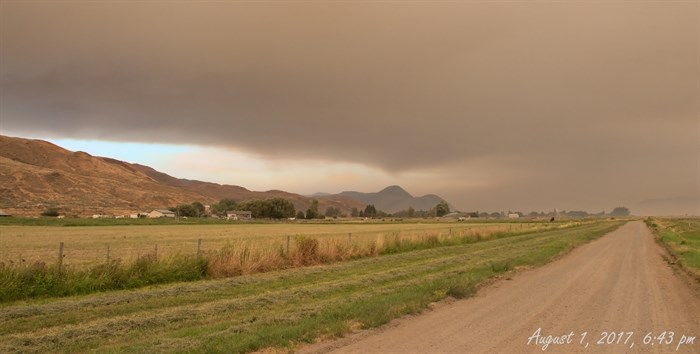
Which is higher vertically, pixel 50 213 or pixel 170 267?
pixel 50 213

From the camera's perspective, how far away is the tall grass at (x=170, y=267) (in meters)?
14.9

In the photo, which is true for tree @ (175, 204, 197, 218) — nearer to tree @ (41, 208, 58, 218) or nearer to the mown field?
tree @ (41, 208, 58, 218)

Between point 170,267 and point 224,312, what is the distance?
7.77 meters

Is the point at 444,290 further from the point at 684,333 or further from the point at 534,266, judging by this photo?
the point at 534,266

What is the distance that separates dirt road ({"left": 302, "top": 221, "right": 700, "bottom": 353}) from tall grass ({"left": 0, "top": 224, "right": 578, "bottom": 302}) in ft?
18.9

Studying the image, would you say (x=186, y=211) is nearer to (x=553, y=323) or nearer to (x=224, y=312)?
(x=224, y=312)

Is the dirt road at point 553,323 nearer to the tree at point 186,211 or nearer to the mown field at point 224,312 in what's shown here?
the mown field at point 224,312

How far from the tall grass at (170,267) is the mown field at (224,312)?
84 cm

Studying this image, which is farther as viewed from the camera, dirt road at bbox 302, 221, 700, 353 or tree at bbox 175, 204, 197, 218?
tree at bbox 175, 204, 197, 218

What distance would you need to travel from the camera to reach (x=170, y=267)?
1856 centimetres

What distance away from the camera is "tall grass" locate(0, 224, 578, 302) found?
1489cm

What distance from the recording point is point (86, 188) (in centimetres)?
19675

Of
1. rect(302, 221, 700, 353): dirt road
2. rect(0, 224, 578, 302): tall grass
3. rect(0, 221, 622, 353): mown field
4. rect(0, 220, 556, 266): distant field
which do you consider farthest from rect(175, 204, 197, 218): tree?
rect(302, 221, 700, 353): dirt road

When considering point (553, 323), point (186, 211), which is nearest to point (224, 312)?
point (553, 323)
